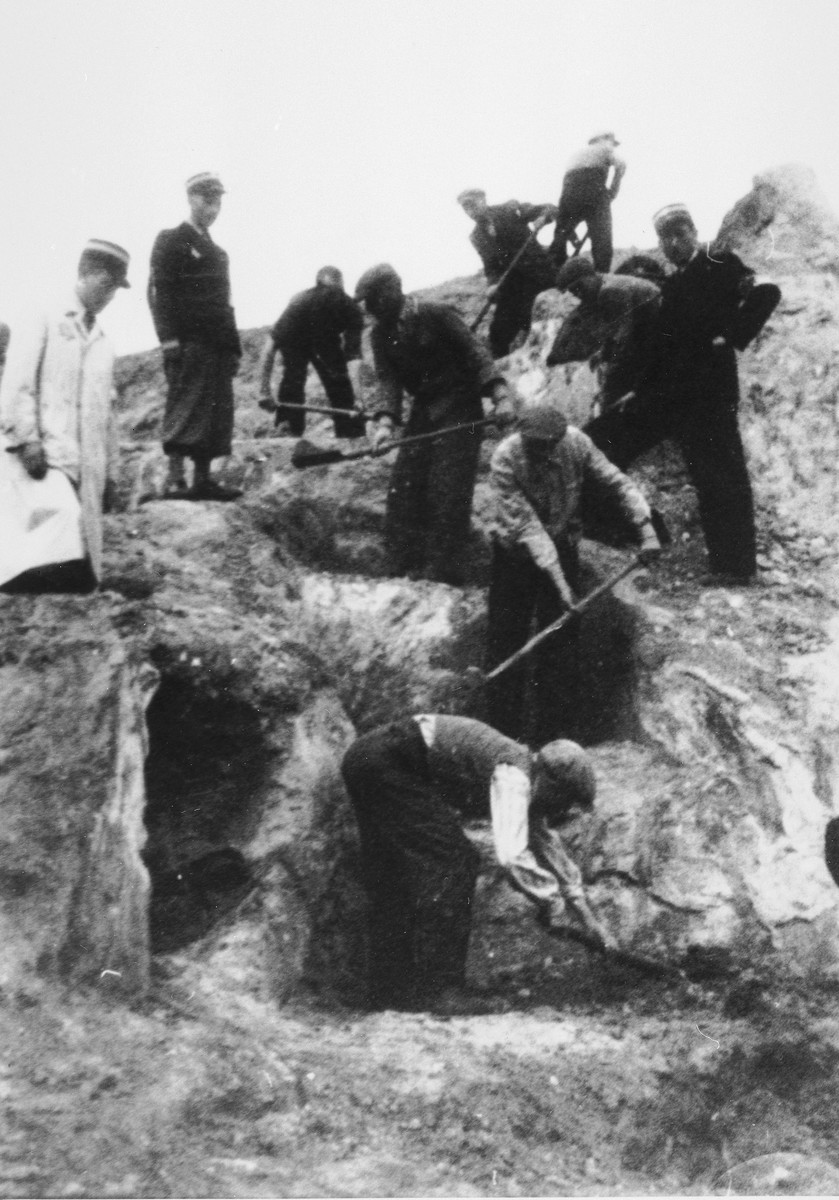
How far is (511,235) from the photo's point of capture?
938 centimetres

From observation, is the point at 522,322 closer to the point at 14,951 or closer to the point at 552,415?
the point at 552,415

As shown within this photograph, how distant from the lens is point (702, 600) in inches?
267

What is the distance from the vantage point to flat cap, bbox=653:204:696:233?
6672 mm

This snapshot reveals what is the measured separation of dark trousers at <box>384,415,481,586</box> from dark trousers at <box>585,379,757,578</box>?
1.14 metres

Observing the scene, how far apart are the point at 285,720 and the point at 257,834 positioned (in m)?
0.66

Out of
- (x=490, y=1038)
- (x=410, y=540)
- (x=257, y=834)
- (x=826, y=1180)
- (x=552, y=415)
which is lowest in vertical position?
(x=826, y=1180)

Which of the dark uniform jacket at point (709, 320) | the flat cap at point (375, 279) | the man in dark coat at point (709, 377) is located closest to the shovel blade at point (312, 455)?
the flat cap at point (375, 279)

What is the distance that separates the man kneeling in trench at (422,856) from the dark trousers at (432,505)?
195 cm

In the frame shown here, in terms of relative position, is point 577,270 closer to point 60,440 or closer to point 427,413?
point 427,413

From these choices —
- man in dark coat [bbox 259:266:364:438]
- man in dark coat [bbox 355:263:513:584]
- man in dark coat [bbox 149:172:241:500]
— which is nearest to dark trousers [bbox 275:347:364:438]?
man in dark coat [bbox 259:266:364:438]

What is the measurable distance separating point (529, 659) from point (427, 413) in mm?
1999

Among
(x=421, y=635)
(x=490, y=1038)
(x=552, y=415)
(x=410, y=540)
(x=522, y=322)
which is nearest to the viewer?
(x=490, y=1038)

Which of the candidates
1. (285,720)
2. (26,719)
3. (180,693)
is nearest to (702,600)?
(285,720)

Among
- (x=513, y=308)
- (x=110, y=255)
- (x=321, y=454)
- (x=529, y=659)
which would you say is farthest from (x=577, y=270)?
(x=110, y=255)
